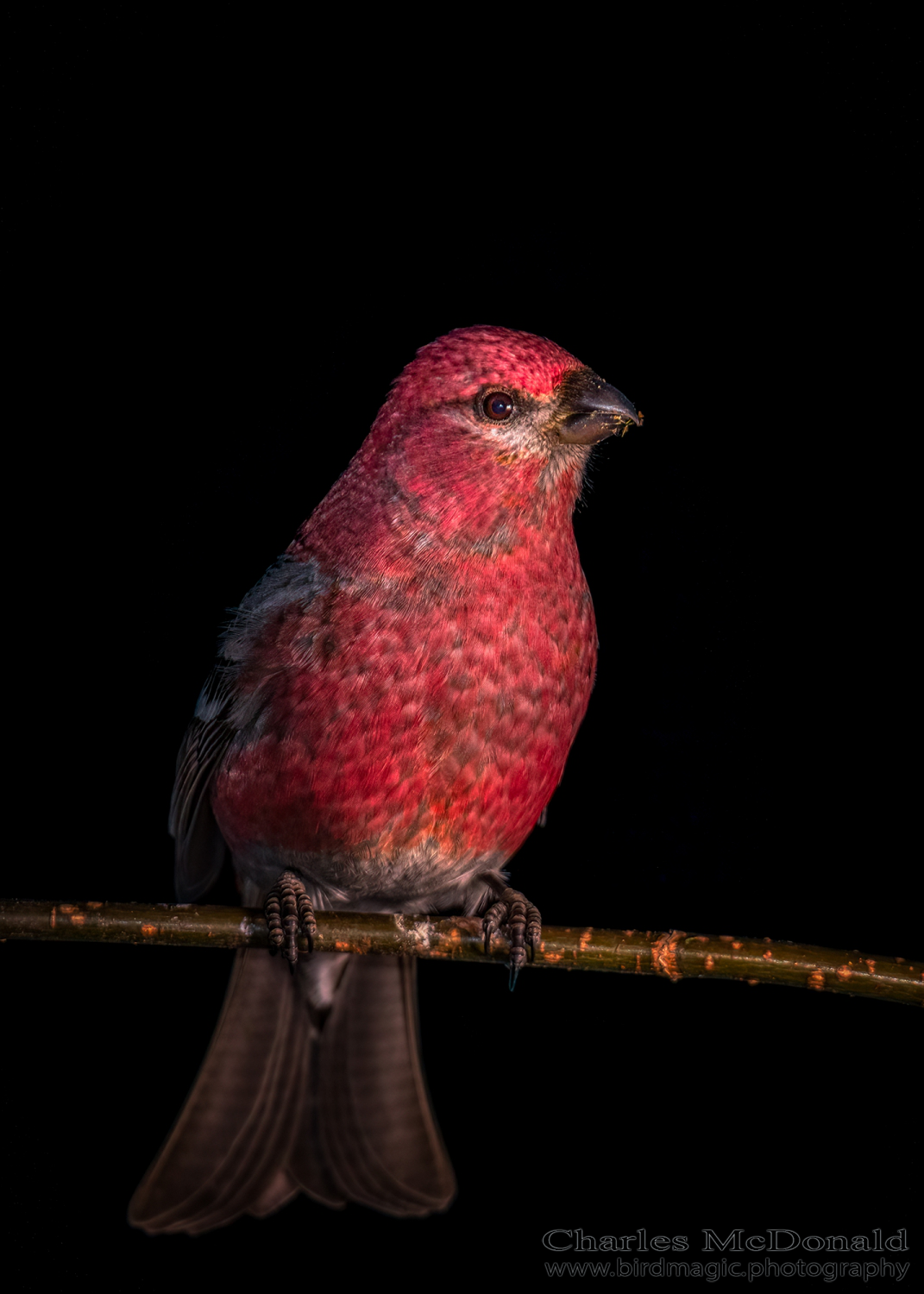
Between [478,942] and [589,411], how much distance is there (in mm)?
1119

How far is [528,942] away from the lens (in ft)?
7.58

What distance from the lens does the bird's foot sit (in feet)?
7.55

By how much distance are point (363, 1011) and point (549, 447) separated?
1.54 m

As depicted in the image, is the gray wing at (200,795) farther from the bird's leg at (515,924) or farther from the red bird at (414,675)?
the bird's leg at (515,924)

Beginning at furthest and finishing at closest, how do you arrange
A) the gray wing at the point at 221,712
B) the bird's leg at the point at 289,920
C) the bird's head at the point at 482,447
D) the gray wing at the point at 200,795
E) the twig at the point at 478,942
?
the gray wing at the point at 200,795, the gray wing at the point at 221,712, the bird's head at the point at 482,447, the bird's leg at the point at 289,920, the twig at the point at 478,942

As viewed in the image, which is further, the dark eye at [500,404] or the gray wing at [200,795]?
the gray wing at [200,795]

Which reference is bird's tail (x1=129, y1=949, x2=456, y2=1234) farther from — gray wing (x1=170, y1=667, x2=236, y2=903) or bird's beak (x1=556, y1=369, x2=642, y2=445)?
bird's beak (x1=556, y1=369, x2=642, y2=445)

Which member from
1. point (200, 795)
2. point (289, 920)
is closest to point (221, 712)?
point (200, 795)

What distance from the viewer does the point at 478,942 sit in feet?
7.49

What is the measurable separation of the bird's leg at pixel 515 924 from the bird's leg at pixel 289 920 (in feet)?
1.18

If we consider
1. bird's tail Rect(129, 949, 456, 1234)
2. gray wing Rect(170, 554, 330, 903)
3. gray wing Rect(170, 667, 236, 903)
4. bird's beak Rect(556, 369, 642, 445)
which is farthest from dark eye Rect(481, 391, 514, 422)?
bird's tail Rect(129, 949, 456, 1234)

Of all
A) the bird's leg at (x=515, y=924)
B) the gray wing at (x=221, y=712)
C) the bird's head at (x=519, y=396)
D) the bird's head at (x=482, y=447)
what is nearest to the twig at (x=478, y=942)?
the bird's leg at (x=515, y=924)

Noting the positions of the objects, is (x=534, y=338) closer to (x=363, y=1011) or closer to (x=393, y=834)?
(x=393, y=834)

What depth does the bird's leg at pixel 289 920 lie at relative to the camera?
2.29 metres
